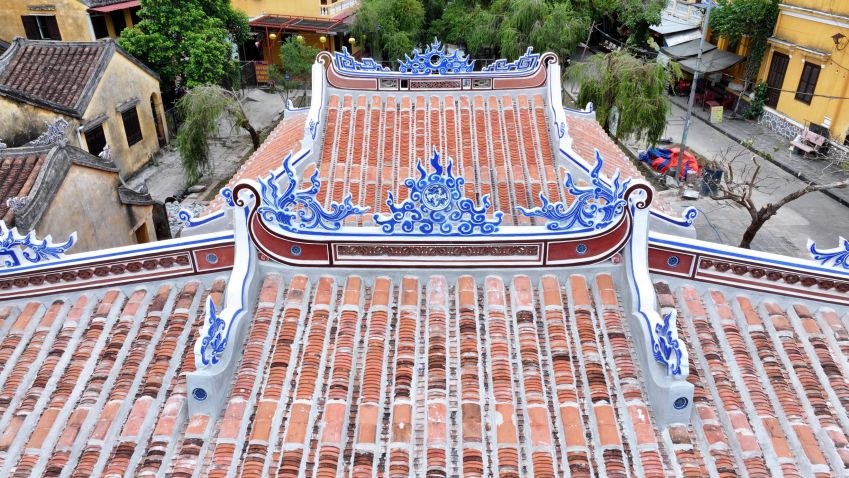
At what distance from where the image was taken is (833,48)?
992 inches

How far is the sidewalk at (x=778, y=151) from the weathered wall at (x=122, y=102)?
22.1m

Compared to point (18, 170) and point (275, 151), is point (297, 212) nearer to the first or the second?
point (275, 151)

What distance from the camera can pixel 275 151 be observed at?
496 inches

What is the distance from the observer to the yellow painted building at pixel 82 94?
1797 cm

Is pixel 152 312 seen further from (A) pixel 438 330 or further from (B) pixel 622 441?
(B) pixel 622 441

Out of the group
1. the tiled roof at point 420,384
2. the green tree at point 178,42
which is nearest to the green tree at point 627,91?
the green tree at point 178,42

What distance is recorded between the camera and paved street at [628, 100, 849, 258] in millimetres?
19266

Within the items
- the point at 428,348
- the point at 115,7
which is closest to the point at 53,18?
the point at 115,7

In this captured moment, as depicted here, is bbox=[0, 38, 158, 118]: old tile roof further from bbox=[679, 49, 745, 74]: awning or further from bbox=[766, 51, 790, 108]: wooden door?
bbox=[766, 51, 790, 108]: wooden door

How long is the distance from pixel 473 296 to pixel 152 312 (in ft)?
11.6

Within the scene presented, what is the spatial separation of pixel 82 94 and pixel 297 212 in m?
17.4

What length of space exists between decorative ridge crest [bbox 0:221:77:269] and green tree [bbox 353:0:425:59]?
2906 centimetres

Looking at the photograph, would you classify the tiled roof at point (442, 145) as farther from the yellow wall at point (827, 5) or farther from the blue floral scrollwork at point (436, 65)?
the yellow wall at point (827, 5)

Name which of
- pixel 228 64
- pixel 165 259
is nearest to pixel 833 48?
pixel 228 64
